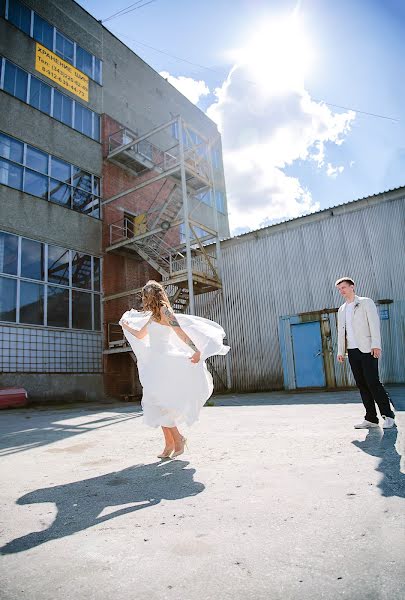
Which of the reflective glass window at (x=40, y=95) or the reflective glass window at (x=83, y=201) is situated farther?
the reflective glass window at (x=83, y=201)

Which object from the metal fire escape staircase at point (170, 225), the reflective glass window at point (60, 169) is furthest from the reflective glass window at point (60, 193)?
the metal fire escape staircase at point (170, 225)

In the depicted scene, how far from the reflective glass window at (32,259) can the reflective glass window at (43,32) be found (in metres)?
8.42

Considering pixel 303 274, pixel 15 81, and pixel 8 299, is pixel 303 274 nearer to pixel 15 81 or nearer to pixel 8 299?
pixel 8 299

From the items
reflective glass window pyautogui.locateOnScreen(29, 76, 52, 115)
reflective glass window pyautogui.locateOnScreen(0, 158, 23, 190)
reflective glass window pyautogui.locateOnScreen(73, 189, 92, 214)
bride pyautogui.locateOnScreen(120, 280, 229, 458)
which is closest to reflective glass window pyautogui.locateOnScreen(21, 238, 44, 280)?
reflective glass window pyautogui.locateOnScreen(0, 158, 23, 190)

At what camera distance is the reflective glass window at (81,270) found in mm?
14625

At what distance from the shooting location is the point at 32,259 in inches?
523

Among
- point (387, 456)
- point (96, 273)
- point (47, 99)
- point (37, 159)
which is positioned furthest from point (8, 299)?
point (387, 456)

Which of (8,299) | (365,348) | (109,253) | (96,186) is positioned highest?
(96,186)

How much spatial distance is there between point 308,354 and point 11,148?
1234 cm

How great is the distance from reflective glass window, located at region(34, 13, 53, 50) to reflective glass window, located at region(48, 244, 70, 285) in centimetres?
842

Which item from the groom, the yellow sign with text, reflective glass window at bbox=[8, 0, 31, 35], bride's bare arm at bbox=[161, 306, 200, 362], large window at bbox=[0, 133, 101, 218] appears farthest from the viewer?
the yellow sign with text

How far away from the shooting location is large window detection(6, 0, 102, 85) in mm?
14625

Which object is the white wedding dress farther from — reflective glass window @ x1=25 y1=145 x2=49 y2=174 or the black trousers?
reflective glass window @ x1=25 y1=145 x2=49 y2=174

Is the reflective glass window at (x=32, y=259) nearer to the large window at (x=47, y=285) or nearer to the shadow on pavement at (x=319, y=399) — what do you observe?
the large window at (x=47, y=285)
